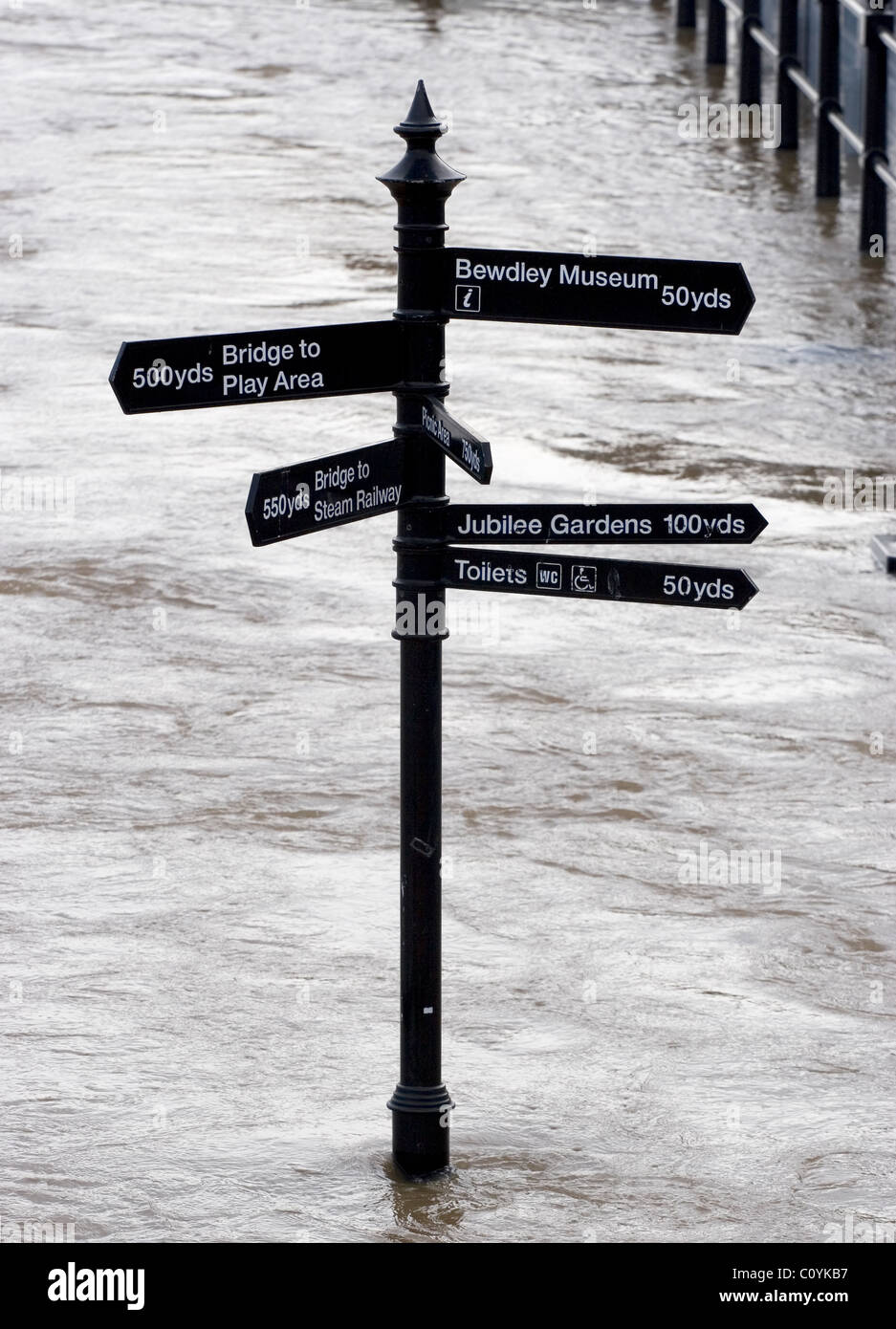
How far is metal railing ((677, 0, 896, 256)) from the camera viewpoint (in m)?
13.5

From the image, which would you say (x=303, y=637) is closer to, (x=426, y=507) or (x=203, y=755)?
(x=203, y=755)

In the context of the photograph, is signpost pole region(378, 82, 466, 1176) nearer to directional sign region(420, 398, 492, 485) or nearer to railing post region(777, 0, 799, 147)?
directional sign region(420, 398, 492, 485)

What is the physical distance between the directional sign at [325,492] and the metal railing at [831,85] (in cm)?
916

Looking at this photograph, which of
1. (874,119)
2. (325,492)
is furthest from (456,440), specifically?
(874,119)

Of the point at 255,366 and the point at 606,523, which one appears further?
the point at 606,523

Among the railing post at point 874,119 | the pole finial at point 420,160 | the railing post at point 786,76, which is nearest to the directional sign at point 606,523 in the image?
the pole finial at point 420,160

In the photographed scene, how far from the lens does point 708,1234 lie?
4543 millimetres

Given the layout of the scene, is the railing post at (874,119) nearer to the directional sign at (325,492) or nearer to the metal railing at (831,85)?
the metal railing at (831,85)

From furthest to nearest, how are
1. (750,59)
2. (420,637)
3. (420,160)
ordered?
(750,59) < (420,637) < (420,160)

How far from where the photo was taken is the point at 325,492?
4336mm

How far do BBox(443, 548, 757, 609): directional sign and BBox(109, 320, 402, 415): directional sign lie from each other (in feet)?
1.32

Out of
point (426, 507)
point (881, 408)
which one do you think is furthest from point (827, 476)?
point (426, 507)

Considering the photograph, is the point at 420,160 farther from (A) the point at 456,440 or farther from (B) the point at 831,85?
(B) the point at 831,85

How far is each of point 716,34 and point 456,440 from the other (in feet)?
48.9
